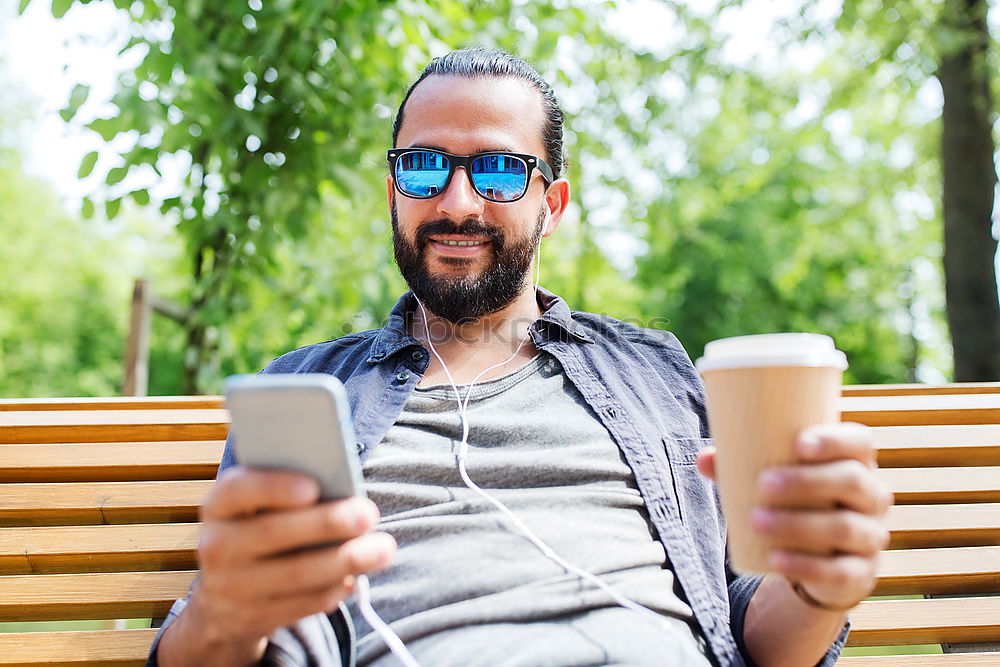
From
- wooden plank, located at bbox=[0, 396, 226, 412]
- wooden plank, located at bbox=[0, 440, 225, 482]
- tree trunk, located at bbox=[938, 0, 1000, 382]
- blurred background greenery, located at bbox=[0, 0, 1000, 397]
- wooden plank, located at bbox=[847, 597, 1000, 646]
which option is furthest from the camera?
tree trunk, located at bbox=[938, 0, 1000, 382]

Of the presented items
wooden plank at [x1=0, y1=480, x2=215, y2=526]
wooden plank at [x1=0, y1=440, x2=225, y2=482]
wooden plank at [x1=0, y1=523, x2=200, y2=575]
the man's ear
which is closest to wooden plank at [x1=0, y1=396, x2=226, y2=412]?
wooden plank at [x1=0, y1=440, x2=225, y2=482]

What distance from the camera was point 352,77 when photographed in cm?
354

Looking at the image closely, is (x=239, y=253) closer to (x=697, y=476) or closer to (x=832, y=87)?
(x=697, y=476)

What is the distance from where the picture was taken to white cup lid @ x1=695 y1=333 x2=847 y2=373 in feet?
3.42

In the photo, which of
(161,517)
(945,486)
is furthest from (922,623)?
(161,517)

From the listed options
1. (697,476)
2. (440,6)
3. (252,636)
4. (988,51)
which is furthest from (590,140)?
(252,636)

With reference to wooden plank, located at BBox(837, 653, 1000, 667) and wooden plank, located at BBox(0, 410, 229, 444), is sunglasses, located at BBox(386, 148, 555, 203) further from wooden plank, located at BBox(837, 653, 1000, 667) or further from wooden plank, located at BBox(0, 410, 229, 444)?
wooden plank, located at BBox(837, 653, 1000, 667)

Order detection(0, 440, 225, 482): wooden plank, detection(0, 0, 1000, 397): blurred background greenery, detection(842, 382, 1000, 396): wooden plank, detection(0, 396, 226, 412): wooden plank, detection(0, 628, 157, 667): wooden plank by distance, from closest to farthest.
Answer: detection(0, 628, 157, 667): wooden plank
detection(0, 440, 225, 482): wooden plank
detection(0, 396, 226, 412): wooden plank
detection(842, 382, 1000, 396): wooden plank
detection(0, 0, 1000, 397): blurred background greenery

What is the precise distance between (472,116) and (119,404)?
1.36m

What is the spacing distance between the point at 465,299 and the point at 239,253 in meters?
1.82

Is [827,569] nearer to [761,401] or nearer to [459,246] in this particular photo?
[761,401]

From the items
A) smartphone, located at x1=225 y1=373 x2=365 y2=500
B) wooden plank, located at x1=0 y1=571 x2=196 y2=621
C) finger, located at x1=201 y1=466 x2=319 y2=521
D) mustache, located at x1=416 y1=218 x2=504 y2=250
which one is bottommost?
wooden plank, located at x1=0 y1=571 x2=196 y2=621

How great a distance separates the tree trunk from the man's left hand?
535 cm

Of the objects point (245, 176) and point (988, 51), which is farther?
point (988, 51)
